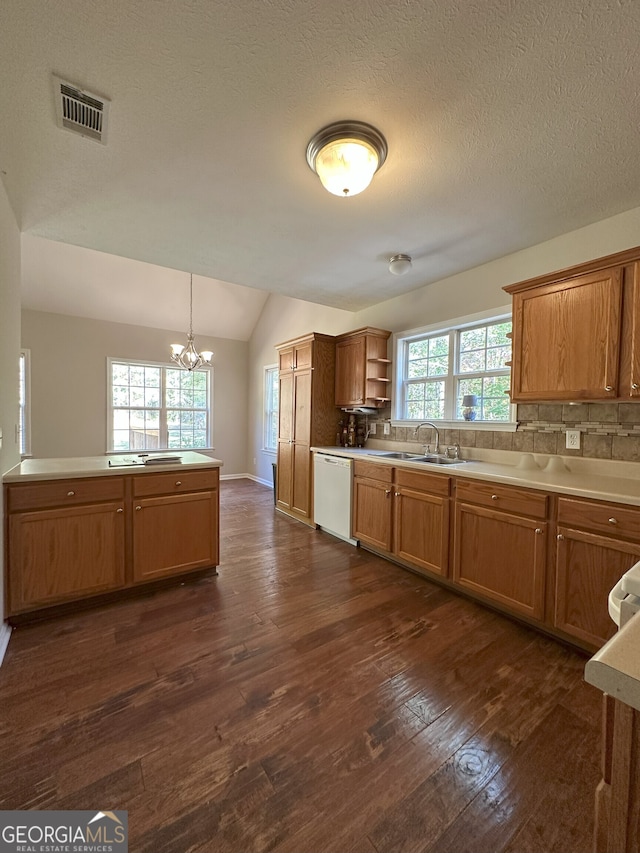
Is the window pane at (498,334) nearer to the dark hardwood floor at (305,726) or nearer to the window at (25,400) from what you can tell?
the dark hardwood floor at (305,726)

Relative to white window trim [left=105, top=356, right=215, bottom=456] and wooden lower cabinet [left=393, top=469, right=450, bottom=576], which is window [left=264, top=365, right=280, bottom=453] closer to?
white window trim [left=105, top=356, right=215, bottom=456]

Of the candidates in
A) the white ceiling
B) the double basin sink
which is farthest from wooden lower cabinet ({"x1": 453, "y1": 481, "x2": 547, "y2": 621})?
the white ceiling

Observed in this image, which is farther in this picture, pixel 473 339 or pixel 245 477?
pixel 245 477

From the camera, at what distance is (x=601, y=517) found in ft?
5.89

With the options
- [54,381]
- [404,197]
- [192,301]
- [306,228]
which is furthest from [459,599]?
[54,381]

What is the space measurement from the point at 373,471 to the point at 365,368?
1196mm

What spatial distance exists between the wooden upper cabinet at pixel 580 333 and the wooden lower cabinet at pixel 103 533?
2.44 metres

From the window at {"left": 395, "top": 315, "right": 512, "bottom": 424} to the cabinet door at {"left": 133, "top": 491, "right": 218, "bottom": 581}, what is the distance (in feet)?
7.34

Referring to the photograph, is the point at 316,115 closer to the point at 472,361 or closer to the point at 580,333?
the point at 580,333

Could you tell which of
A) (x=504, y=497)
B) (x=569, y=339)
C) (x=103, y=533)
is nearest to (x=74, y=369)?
(x=103, y=533)

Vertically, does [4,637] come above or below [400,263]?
below

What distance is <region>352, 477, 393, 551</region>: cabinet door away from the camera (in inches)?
120

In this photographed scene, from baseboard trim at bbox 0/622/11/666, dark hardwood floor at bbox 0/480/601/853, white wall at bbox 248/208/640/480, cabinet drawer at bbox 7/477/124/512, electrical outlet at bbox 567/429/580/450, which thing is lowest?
dark hardwood floor at bbox 0/480/601/853

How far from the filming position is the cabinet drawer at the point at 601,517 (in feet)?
5.57
